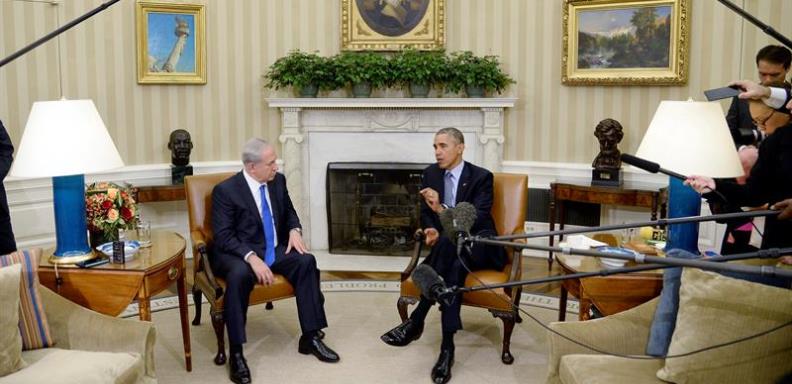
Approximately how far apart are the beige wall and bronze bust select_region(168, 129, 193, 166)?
329 mm

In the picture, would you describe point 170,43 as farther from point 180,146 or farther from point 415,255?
point 415,255

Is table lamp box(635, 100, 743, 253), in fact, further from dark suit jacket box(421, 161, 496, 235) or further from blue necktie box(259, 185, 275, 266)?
blue necktie box(259, 185, 275, 266)

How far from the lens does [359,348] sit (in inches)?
173

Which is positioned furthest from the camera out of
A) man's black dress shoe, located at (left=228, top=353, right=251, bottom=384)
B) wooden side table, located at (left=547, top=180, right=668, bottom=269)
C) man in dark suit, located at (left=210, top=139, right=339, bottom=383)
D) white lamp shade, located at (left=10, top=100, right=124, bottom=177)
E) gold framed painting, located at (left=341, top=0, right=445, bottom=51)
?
gold framed painting, located at (left=341, top=0, right=445, bottom=51)

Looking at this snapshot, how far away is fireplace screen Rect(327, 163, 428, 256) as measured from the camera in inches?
268

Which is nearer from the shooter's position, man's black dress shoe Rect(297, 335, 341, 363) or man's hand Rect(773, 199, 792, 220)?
man's hand Rect(773, 199, 792, 220)

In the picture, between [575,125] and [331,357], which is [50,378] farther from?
[575,125]

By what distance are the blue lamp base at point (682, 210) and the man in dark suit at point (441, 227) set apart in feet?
3.17

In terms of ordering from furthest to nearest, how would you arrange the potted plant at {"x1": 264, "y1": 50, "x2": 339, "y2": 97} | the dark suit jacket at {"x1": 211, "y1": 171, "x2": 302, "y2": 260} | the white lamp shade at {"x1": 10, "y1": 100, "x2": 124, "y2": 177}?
the potted plant at {"x1": 264, "y1": 50, "x2": 339, "y2": 97} < the dark suit jacket at {"x1": 211, "y1": 171, "x2": 302, "y2": 260} < the white lamp shade at {"x1": 10, "y1": 100, "x2": 124, "y2": 177}

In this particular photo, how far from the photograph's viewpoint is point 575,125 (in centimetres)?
653

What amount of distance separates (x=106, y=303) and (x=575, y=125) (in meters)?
4.34

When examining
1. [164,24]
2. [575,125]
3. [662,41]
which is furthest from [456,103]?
[164,24]

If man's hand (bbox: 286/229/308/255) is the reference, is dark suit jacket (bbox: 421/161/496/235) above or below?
above

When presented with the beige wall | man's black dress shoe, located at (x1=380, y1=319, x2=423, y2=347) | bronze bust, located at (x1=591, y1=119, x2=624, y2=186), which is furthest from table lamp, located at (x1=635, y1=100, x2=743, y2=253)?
the beige wall
